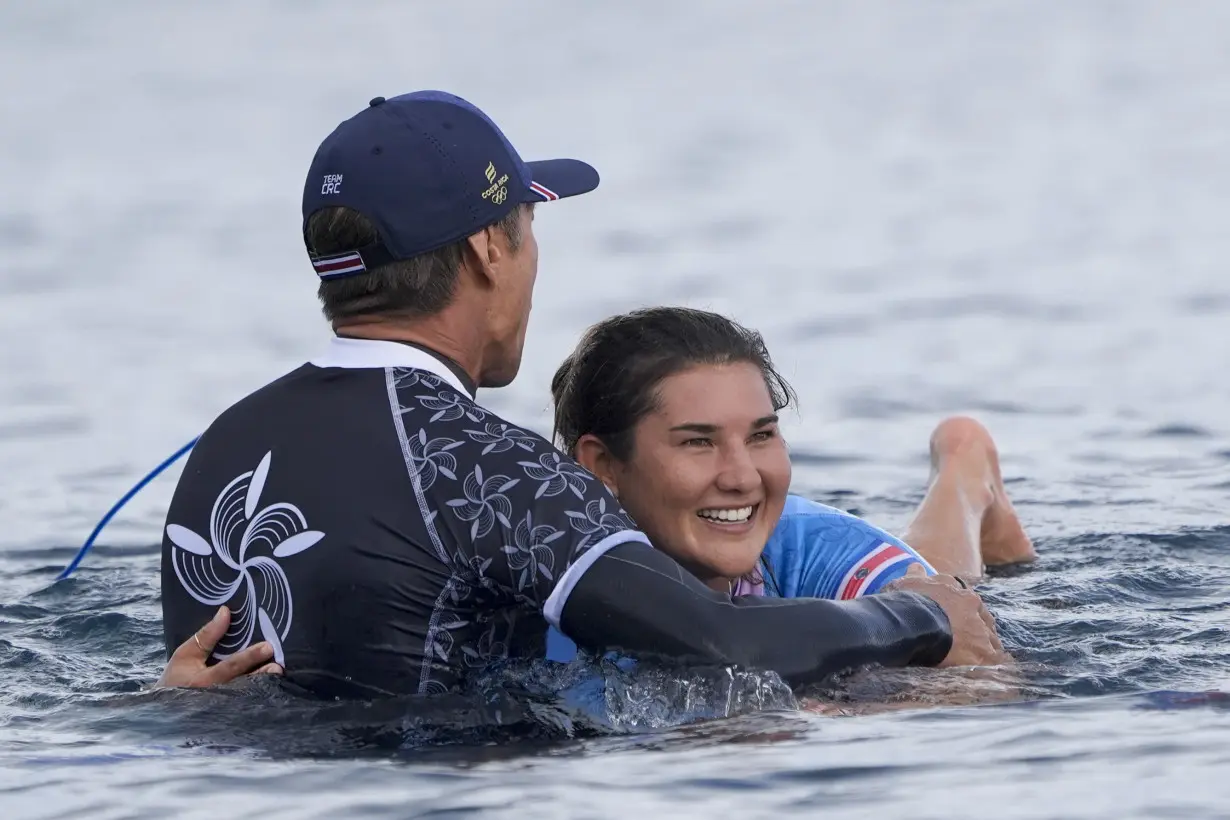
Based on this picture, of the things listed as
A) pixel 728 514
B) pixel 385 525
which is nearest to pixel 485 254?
pixel 385 525

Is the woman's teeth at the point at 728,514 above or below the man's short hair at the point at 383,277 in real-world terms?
below

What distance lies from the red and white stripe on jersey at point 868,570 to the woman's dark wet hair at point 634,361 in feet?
1.79

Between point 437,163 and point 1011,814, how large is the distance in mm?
2206

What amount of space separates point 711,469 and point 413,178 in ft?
3.92

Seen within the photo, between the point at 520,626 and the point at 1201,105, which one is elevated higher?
the point at 1201,105

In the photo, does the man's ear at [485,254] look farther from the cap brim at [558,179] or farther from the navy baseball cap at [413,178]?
the cap brim at [558,179]

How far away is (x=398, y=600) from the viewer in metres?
5.19

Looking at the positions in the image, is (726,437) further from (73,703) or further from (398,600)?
(73,703)

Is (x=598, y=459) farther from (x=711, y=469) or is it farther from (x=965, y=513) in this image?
(x=965, y=513)

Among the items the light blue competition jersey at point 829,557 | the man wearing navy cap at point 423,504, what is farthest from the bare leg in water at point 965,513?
the man wearing navy cap at point 423,504

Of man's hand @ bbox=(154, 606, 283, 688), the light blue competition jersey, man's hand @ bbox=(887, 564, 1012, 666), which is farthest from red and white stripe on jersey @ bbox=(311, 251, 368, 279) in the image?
man's hand @ bbox=(887, 564, 1012, 666)

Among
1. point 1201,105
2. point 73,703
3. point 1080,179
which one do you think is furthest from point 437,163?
point 1201,105

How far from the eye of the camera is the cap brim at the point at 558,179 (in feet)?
19.0

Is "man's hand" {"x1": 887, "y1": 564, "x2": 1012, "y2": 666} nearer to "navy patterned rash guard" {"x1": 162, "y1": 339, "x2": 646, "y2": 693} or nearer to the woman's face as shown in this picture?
the woman's face
